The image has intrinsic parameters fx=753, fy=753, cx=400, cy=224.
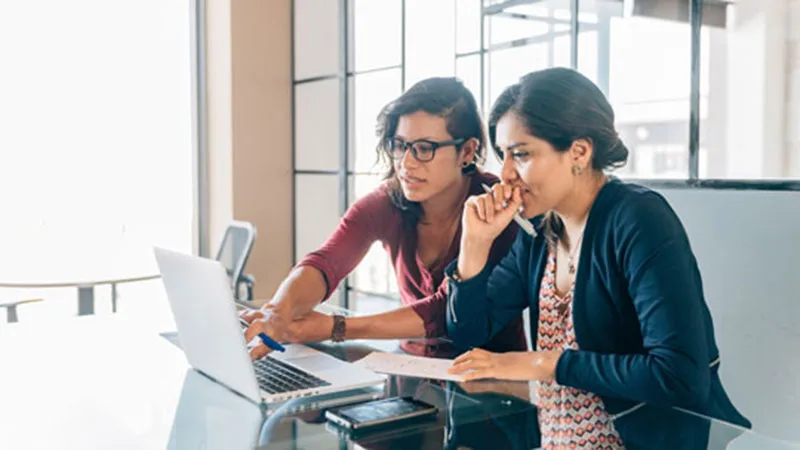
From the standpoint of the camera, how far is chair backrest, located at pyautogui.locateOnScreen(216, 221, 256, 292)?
3.68 m

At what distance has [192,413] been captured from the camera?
1186 millimetres

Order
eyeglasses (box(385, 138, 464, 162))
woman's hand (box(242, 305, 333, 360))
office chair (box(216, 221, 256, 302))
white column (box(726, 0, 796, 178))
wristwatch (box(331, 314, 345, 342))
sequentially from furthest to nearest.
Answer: office chair (box(216, 221, 256, 302)) < white column (box(726, 0, 796, 178)) < eyeglasses (box(385, 138, 464, 162)) < wristwatch (box(331, 314, 345, 342)) < woman's hand (box(242, 305, 333, 360))

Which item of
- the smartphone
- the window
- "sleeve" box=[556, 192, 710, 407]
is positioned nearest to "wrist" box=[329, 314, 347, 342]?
the smartphone

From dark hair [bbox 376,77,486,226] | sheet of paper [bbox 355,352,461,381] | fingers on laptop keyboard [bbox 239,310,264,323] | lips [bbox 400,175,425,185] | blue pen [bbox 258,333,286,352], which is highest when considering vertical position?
dark hair [bbox 376,77,486,226]

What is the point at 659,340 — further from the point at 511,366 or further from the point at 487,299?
the point at 487,299

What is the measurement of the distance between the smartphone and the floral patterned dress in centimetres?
19

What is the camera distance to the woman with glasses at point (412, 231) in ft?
5.62

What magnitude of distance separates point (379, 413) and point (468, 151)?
931mm

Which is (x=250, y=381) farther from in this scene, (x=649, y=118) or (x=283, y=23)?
(x=283, y=23)

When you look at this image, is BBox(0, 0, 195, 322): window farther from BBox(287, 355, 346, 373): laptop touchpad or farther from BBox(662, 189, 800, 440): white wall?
BBox(662, 189, 800, 440): white wall

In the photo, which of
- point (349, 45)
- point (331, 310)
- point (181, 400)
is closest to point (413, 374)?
point (181, 400)

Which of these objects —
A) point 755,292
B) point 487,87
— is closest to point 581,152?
point 755,292

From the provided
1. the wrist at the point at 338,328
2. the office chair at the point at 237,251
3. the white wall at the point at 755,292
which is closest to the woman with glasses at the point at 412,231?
the wrist at the point at 338,328

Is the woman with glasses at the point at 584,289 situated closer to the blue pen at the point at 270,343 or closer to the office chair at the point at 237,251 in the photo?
the blue pen at the point at 270,343
